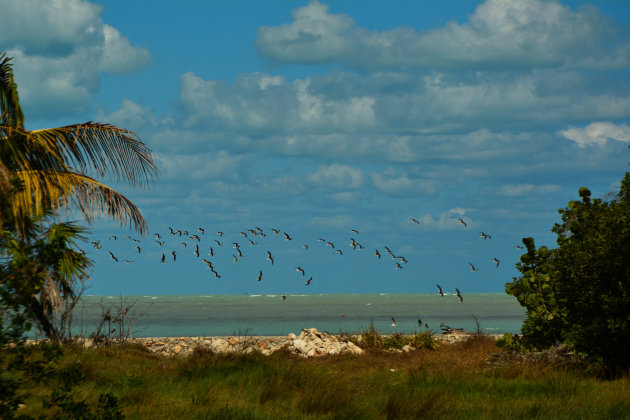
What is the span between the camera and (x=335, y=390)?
10312 millimetres

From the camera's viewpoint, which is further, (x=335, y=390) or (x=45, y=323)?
(x=45, y=323)

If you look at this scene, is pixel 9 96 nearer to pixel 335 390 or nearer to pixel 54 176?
pixel 54 176


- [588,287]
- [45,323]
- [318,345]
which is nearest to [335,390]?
[588,287]

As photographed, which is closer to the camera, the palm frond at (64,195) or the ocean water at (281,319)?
the palm frond at (64,195)

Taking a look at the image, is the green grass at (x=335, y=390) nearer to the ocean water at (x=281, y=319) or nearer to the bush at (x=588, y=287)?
the bush at (x=588, y=287)

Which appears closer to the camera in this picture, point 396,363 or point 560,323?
point 560,323

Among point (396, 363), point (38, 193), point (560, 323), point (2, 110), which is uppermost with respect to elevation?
point (2, 110)

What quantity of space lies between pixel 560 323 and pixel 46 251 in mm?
11885

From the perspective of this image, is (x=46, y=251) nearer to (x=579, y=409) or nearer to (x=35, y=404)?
(x=35, y=404)

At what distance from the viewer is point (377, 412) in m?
9.59

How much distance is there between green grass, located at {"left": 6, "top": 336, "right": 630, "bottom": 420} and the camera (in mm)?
9484

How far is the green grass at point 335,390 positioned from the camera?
948cm

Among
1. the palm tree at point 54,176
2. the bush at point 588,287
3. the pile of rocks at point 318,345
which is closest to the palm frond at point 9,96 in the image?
the palm tree at point 54,176

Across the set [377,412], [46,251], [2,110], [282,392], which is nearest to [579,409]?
[377,412]
